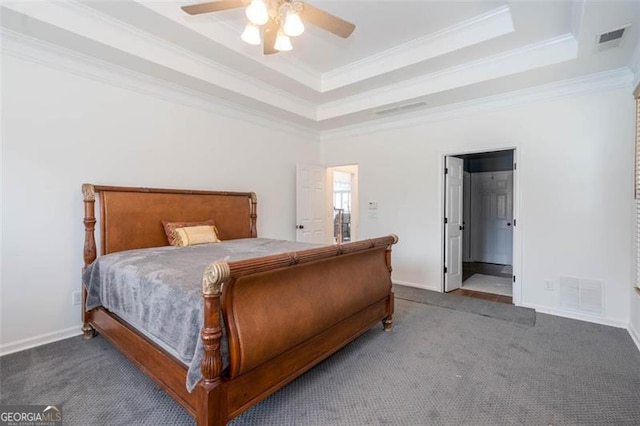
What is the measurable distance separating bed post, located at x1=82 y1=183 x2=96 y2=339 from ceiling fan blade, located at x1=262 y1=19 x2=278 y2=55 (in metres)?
2.21

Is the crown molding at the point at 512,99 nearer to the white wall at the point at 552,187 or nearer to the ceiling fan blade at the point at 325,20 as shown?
the white wall at the point at 552,187

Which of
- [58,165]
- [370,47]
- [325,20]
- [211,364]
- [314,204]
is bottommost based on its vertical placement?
[211,364]

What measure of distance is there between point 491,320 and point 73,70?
517cm

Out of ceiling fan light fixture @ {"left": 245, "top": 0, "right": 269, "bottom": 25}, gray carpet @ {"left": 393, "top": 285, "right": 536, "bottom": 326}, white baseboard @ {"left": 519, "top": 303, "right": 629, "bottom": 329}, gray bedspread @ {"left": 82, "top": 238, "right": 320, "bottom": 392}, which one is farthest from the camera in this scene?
gray carpet @ {"left": 393, "top": 285, "right": 536, "bottom": 326}

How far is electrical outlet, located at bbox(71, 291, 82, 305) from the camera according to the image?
3.08 metres

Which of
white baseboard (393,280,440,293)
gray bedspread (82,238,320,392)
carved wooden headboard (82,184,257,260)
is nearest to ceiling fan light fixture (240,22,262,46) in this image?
gray bedspread (82,238,320,392)

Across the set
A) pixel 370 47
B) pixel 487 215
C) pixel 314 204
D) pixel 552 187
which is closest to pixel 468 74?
pixel 370 47

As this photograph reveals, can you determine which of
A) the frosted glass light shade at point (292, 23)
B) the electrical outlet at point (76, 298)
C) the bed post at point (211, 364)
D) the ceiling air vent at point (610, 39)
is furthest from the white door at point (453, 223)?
the electrical outlet at point (76, 298)

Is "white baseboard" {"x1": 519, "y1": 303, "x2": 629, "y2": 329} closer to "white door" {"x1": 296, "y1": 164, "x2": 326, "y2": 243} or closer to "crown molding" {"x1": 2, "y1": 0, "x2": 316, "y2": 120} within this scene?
"white door" {"x1": 296, "y1": 164, "x2": 326, "y2": 243}

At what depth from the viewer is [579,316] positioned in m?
3.57

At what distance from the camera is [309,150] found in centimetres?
588

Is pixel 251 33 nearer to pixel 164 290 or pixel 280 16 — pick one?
pixel 280 16

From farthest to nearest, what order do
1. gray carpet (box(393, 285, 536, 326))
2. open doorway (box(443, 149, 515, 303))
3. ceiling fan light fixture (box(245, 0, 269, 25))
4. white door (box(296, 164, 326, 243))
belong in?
open doorway (box(443, 149, 515, 303))
white door (box(296, 164, 326, 243))
gray carpet (box(393, 285, 536, 326))
ceiling fan light fixture (box(245, 0, 269, 25))

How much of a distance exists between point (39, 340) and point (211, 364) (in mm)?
2488
